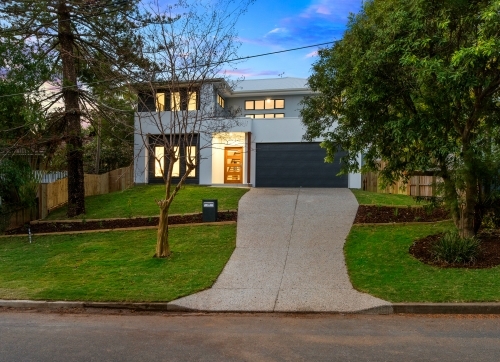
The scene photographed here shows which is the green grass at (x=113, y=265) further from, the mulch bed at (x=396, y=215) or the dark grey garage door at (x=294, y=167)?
the dark grey garage door at (x=294, y=167)

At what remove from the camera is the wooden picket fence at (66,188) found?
52.5 ft

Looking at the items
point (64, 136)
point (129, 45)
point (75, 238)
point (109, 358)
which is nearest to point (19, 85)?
point (64, 136)

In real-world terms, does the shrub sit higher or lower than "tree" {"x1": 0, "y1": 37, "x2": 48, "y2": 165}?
lower

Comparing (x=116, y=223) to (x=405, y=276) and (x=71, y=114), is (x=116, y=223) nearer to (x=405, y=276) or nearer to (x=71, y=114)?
(x=71, y=114)

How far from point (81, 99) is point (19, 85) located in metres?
2.24

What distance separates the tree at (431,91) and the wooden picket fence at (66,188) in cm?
893

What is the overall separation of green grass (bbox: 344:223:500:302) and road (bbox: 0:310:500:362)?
2.25 feet

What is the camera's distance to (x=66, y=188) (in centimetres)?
1791

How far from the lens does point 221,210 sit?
14359 millimetres

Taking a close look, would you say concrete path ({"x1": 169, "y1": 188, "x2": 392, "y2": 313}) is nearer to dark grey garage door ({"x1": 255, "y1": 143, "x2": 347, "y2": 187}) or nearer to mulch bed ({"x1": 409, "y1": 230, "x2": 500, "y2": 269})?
mulch bed ({"x1": 409, "y1": 230, "x2": 500, "y2": 269})

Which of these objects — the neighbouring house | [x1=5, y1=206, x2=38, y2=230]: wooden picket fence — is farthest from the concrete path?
[x1=5, y1=206, x2=38, y2=230]: wooden picket fence

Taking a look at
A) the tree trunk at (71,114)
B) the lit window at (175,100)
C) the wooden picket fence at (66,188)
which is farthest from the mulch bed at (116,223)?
the lit window at (175,100)

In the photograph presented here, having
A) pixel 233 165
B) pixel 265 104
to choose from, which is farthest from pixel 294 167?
pixel 265 104

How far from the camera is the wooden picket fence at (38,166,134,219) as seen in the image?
16.0m
